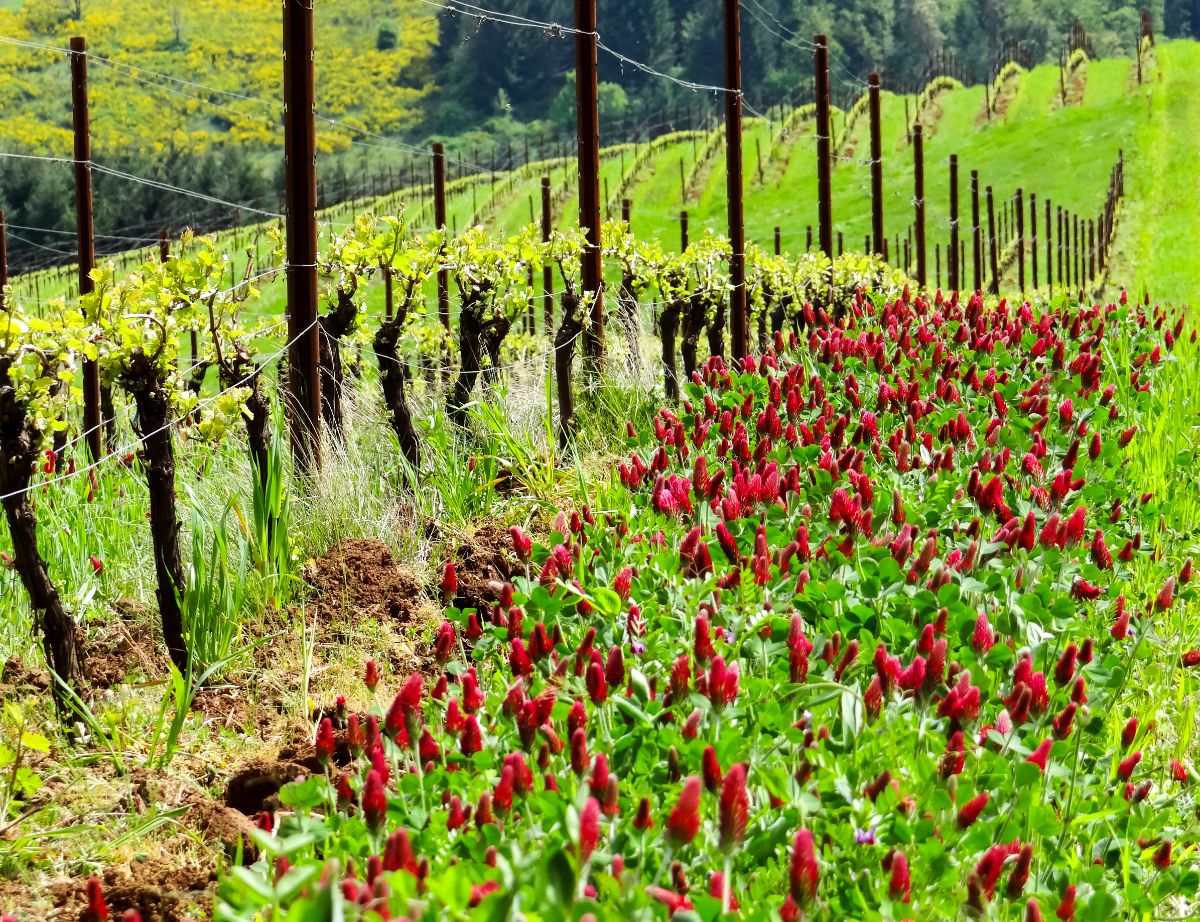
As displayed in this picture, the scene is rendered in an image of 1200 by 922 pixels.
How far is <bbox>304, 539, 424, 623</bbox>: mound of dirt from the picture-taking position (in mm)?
5574

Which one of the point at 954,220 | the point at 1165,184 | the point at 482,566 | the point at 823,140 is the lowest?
the point at 482,566

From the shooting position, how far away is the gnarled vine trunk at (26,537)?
4.46 metres

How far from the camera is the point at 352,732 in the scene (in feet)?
9.39

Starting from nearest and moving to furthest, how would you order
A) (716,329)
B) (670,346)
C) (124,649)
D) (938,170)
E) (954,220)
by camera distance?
(124,649) → (670,346) → (716,329) → (954,220) → (938,170)

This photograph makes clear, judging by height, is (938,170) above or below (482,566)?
above

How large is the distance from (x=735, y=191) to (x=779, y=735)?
395 inches

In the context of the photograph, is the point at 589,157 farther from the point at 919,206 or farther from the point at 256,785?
the point at 919,206

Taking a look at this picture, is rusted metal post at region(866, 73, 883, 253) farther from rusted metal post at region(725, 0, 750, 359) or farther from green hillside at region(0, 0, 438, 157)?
green hillside at region(0, 0, 438, 157)

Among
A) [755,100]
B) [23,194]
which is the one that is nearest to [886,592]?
[23,194]

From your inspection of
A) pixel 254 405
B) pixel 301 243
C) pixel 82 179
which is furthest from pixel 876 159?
pixel 254 405

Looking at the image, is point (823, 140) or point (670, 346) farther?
point (823, 140)

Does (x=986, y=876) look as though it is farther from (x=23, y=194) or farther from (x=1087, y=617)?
(x=23, y=194)

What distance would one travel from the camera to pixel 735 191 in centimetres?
1247

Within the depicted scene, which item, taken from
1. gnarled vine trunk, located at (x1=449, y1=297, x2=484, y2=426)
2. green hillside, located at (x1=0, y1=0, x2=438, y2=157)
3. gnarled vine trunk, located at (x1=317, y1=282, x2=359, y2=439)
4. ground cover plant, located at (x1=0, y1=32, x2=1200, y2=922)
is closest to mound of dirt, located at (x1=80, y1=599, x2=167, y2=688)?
ground cover plant, located at (x1=0, y1=32, x2=1200, y2=922)
